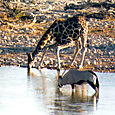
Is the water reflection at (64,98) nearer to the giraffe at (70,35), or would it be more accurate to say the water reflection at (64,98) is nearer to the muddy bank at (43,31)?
the giraffe at (70,35)

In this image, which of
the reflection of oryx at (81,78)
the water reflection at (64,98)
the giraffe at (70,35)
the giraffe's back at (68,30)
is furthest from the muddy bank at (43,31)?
the reflection of oryx at (81,78)

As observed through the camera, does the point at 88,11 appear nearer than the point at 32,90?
No

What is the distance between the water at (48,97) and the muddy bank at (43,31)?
11.4 ft

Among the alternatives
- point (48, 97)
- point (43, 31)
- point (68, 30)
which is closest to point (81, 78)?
point (48, 97)

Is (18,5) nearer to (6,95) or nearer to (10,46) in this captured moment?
(10,46)

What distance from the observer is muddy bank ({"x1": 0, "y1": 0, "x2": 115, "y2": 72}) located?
21516 millimetres

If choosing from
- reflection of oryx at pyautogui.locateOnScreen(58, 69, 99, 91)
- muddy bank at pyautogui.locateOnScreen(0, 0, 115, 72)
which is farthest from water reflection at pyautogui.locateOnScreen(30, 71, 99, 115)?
muddy bank at pyautogui.locateOnScreen(0, 0, 115, 72)

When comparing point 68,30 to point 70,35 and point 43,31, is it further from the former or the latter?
point 43,31

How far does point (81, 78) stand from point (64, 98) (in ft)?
3.15

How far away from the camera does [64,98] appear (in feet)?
44.3

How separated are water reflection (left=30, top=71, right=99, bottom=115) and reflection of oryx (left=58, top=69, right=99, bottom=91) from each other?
9.6 inches

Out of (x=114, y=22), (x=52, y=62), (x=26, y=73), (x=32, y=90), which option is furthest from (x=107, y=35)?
(x=32, y=90)

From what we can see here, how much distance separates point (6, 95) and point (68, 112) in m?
2.58

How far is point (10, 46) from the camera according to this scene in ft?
78.9
